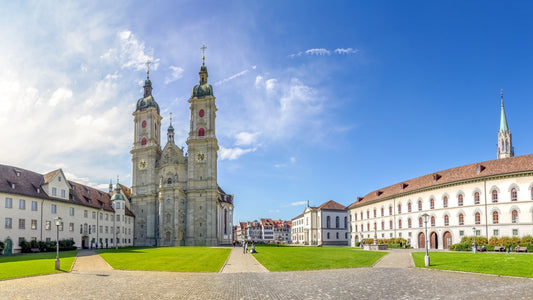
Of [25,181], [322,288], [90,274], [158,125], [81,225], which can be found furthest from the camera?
[158,125]

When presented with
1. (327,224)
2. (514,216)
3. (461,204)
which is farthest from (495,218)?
(327,224)

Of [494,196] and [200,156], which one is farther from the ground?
[200,156]

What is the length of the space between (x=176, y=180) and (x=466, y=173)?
59.1 metres

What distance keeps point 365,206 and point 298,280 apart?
2725 inches

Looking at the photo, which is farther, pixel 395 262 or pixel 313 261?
pixel 313 261

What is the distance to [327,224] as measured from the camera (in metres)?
108

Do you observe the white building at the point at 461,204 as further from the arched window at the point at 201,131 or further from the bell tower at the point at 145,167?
the bell tower at the point at 145,167

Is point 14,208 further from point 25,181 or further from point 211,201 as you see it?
point 211,201

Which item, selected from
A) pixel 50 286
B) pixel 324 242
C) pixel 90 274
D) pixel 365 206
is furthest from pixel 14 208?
pixel 324 242

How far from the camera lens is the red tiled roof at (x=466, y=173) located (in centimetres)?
5166

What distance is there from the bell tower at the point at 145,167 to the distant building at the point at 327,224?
44843mm

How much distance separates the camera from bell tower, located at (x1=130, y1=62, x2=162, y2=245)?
3484 inches

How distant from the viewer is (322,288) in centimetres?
1791

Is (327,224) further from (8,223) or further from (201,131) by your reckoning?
(8,223)
